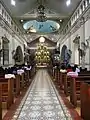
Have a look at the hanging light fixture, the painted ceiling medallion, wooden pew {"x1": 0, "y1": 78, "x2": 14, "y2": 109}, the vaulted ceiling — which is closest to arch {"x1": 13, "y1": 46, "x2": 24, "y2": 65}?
the vaulted ceiling

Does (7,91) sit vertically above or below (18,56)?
below

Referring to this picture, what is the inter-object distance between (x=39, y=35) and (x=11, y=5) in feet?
58.4

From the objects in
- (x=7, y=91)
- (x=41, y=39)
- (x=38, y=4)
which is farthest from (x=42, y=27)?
(x=7, y=91)

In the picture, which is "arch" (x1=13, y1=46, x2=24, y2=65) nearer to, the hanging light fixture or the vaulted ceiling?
the vaulted ceiling

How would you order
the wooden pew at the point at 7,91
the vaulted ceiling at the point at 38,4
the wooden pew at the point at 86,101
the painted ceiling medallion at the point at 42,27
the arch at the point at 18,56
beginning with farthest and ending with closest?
the painted ceiling medallion at the point at 42,27 → the arch at the point at 18,56 → the vaulted ceiling at the point at 38,4 → the wooden pew at the point at 7,91 → the wooden pew at the point at 86,101

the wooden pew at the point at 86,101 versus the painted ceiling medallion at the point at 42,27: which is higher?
the painted ceiling medallion at the point at 42,27

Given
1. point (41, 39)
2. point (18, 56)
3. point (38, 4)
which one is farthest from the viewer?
point (41, 39)

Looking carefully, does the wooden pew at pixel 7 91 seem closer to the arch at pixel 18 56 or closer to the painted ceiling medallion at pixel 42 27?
the arch at pixel 18 56

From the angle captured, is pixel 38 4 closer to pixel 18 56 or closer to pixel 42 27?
pixel 18 56

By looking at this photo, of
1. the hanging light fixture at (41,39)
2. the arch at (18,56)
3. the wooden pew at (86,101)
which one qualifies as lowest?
the wooden pew at (86,101)

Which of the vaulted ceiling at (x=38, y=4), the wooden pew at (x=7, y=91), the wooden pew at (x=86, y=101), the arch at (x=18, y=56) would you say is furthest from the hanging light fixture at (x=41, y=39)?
the wooden pew at (x=86, y=101)

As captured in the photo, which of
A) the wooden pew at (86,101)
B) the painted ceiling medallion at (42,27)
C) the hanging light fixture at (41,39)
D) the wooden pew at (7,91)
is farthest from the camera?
the hanging light fixture at (41,39)

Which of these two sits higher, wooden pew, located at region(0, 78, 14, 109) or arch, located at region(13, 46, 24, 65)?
arch, located at region(13, 46, 24, 65)

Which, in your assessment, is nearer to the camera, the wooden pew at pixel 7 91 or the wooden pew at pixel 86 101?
the wooden pew at pixel 86 101
